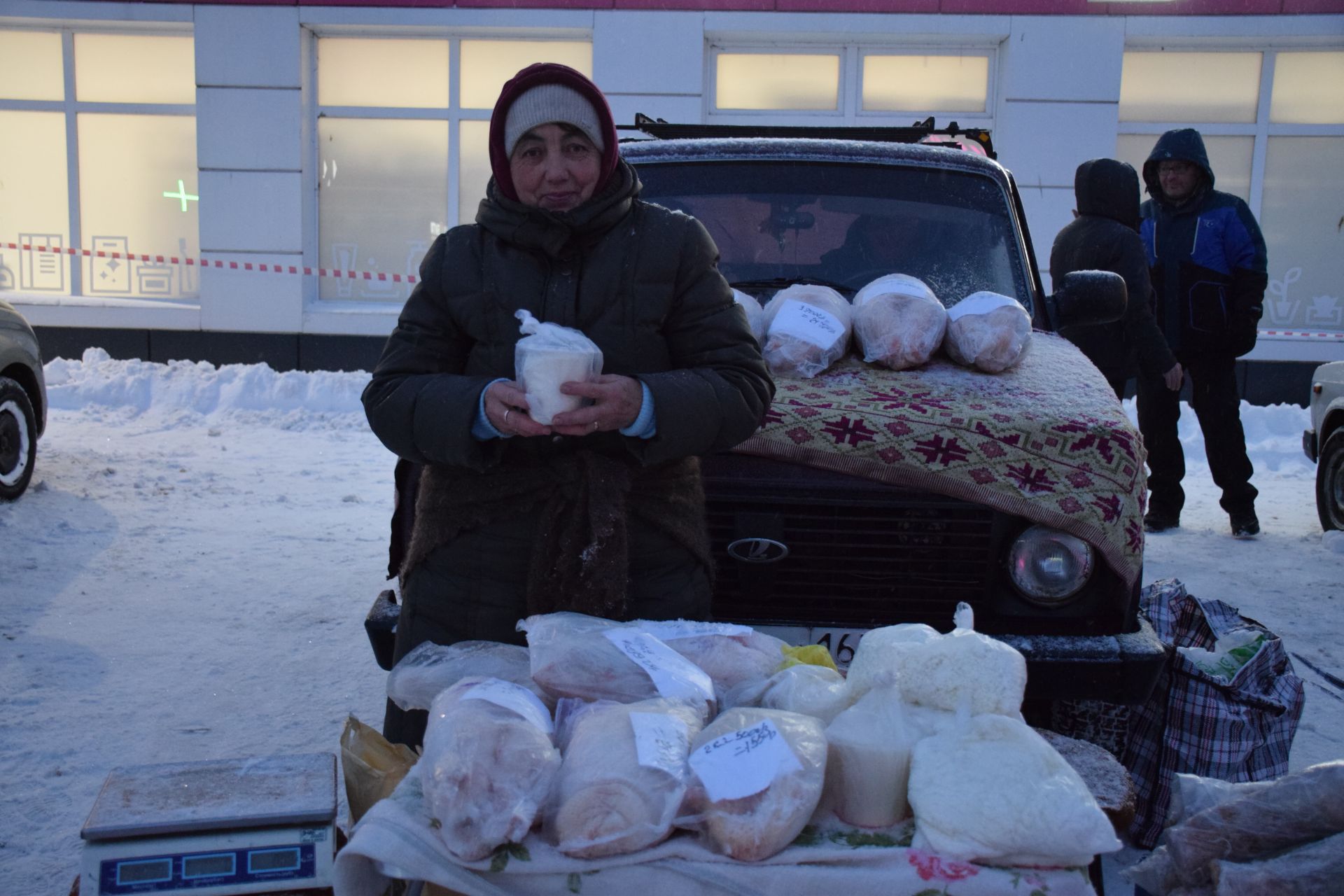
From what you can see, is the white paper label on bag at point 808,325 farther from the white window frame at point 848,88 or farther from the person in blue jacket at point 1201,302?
the white window frame at point 848,88

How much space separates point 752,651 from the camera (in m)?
2.22

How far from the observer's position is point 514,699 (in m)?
1.87

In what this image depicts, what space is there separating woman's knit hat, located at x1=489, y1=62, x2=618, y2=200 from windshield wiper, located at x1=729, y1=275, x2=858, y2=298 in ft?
4.37

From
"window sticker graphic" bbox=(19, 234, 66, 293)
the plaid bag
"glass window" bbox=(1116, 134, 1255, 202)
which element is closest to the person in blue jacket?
the plaid bag

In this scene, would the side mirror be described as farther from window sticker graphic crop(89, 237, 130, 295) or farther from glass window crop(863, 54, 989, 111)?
window sticker graphic crop(89, 237, 130, 295)

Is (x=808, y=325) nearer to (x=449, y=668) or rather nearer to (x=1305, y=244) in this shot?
(x=449, y=668)

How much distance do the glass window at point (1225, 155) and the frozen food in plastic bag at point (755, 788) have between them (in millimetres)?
12093

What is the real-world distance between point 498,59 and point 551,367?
1127 cm

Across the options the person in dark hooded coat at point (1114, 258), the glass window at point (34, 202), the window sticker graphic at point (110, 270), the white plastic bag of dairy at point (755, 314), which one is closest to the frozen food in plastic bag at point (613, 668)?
the white plastic bag of dairy at point (755, 314)

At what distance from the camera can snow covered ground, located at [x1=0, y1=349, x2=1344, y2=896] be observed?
371 cm

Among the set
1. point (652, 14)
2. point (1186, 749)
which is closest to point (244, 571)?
point (1186, 749)

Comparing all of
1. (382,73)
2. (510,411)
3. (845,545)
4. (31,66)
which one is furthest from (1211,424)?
(31,66)

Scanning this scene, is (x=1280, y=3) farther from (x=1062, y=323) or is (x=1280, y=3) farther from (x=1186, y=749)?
(x=1186, y=749)

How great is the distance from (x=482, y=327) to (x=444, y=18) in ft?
34.8
